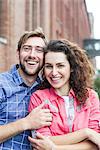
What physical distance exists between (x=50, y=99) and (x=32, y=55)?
0.39 metres

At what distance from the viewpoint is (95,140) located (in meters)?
3.27

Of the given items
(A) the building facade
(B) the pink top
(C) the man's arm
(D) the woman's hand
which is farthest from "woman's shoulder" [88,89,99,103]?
(A) the building facade

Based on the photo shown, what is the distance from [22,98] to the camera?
11.4ft

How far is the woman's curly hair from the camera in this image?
11.1 feet

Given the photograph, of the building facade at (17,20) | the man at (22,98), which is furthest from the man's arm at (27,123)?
the building facade at (17,20)

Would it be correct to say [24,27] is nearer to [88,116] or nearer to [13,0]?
[13,0]

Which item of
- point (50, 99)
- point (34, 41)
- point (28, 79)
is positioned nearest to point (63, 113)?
point (50, 99)

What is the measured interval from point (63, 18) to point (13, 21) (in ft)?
52.1

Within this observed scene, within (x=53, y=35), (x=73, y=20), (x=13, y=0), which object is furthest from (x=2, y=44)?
(x=73, y=20)

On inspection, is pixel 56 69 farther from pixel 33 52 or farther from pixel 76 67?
pixel 33 52

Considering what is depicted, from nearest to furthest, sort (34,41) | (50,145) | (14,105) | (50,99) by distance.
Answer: (50,145), (50,99), (14,105), (34,41)

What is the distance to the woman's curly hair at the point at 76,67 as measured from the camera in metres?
3.37

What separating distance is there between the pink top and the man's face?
23 centimetres

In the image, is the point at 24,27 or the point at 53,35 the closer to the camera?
the point at 24,27
